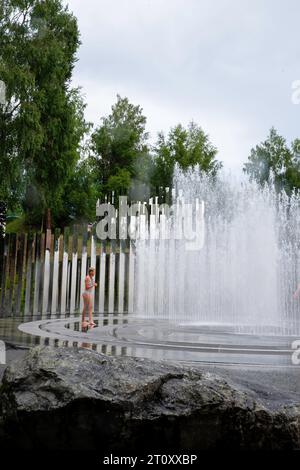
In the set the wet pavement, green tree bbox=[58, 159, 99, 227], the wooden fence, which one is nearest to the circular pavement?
the wet pavement

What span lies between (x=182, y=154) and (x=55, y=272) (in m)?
29.5

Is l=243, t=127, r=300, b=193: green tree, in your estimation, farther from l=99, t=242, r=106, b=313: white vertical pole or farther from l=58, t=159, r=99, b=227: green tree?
l=99, t=242, r=106, b=313: white vertical pole

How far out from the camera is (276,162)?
161ft

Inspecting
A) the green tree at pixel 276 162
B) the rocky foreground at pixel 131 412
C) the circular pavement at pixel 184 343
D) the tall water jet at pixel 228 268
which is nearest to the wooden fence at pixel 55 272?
the tall water jet at pixel 228 268

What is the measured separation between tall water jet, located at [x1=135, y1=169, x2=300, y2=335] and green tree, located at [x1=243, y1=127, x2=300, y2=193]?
2675cm

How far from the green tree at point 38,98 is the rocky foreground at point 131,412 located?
60.1ft

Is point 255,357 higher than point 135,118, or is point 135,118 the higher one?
point 135,118

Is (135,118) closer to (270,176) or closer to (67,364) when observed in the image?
(270,176)

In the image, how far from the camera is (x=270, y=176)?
47062 mm

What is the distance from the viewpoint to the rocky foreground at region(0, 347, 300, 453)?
128 inches

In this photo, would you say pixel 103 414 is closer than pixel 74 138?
Yes

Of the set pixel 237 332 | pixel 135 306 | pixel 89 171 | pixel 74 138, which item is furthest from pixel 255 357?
pixel 89 171
